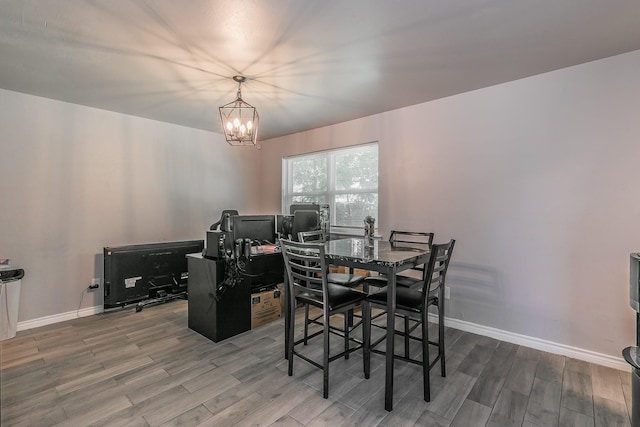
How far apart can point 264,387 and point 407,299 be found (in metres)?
1.11

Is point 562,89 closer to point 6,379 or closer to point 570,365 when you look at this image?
point 570,365

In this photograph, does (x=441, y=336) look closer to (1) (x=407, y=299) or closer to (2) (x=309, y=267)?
(1) (x=407, y=299)

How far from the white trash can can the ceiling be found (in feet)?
5.75

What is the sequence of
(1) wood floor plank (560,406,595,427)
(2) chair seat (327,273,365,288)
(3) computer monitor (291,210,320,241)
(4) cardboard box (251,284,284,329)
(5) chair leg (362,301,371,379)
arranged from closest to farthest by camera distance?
(1) wood floor plank (560,406,595,427), (5) chair leg (362,301,371,379), (2) chair seat (327,273,365,288), (4) cardboard box (251,284,284,329), (3) computer monitor (291,210,320,241)

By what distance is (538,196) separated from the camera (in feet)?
8.37

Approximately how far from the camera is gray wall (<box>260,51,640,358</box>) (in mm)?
2244

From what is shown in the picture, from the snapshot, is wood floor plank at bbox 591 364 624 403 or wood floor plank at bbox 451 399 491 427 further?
wood floor plank at bbox 591 364 624 403

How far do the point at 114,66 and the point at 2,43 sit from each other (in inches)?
24.7

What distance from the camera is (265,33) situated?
1.92m

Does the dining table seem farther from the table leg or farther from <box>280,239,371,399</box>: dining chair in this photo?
<box>280,239,371,399</box>: dining chair

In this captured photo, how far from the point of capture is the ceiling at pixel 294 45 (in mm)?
1690

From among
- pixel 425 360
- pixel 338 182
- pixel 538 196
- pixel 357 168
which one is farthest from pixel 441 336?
pixel 338 182

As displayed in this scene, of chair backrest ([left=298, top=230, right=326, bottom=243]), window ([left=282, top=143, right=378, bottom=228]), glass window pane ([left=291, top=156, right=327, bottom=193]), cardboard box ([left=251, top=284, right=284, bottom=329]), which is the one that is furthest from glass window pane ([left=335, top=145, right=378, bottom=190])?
cardboard box ([left=251, top=284, right=284, bottom=329])

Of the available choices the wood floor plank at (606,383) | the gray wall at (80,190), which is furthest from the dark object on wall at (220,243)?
the wood floor plank at (606,383)
